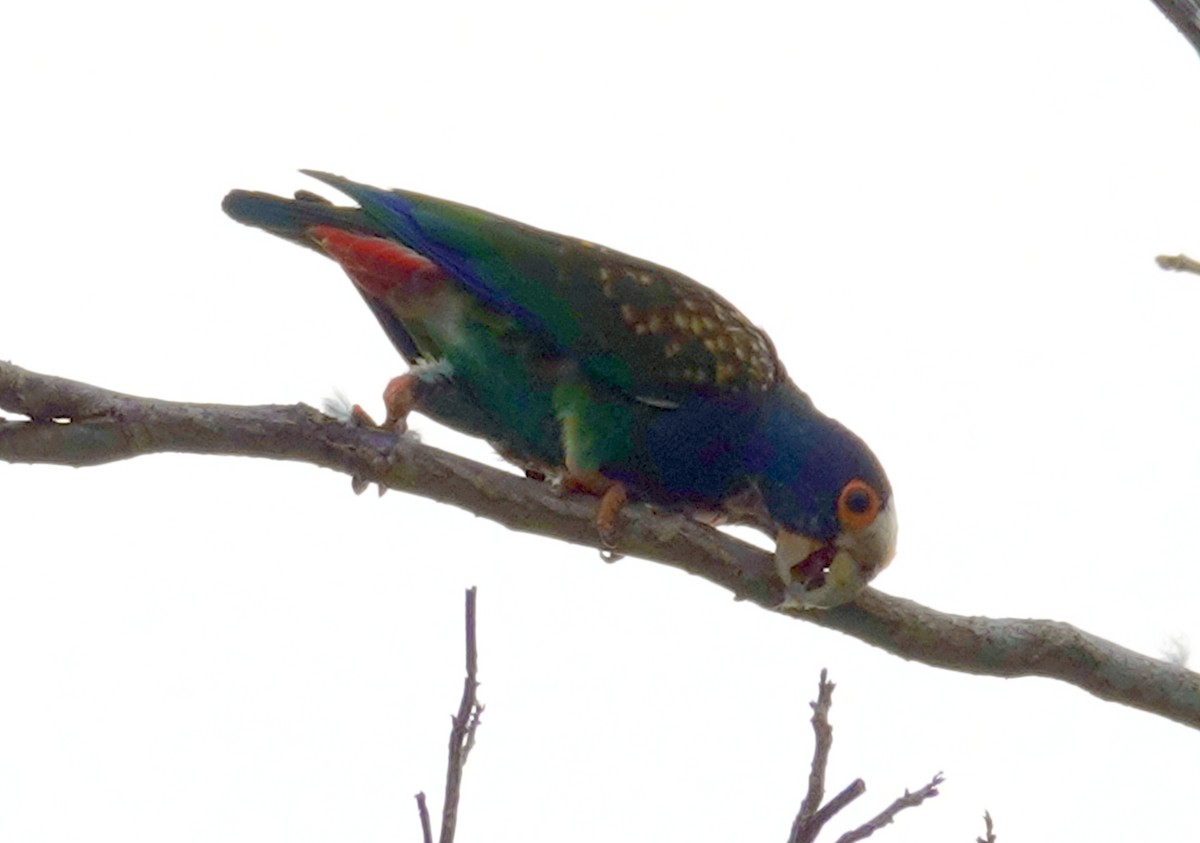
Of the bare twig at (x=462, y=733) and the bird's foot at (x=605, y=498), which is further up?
the bird's foot at (x=605, y=498)

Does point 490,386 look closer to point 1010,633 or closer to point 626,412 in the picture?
point 626,412

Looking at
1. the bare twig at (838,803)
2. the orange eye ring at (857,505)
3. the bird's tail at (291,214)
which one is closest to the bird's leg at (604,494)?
the orange eye ring at (857,505)

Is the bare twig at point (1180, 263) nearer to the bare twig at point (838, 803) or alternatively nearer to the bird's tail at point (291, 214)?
the bare twig at point (838, 803)

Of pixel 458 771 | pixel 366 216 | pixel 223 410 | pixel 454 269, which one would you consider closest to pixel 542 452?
pixel 454 269

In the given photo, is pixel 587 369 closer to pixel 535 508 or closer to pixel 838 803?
pixel 535 508

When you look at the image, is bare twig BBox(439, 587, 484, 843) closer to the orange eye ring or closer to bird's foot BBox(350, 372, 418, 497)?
bird's foot BBox(350, 372, 418, 497)
